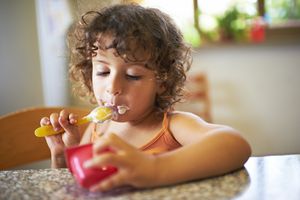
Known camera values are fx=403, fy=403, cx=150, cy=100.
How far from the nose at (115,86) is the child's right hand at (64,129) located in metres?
0.09

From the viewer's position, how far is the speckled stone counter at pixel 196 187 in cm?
50

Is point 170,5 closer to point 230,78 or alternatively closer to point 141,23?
point 230,78

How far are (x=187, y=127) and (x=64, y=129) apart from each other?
0.23 m

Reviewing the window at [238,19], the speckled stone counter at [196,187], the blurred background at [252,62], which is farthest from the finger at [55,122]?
the window at [238,19]

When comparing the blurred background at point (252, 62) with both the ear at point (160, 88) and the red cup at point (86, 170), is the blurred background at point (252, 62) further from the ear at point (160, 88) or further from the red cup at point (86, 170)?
the red cup at point (86, 170)

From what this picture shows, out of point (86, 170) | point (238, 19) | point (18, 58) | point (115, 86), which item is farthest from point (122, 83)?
point (238, 19)

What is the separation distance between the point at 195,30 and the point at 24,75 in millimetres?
1750

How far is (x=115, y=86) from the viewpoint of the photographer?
687 mm

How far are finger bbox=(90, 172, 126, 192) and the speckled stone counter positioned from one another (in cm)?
1

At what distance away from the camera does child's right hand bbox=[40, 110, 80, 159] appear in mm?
722

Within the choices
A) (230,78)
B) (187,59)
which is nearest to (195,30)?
(230,78)

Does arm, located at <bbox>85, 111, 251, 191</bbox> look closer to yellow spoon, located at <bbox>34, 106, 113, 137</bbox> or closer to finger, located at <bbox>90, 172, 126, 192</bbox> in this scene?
finger, located at <bbox>90, 172, 126, 192</bbox>

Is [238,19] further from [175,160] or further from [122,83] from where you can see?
[175,160]

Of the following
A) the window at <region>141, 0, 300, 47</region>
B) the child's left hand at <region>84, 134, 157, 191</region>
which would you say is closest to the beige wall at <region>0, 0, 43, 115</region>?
the window at <region>141, 0, 300, 47</region>
